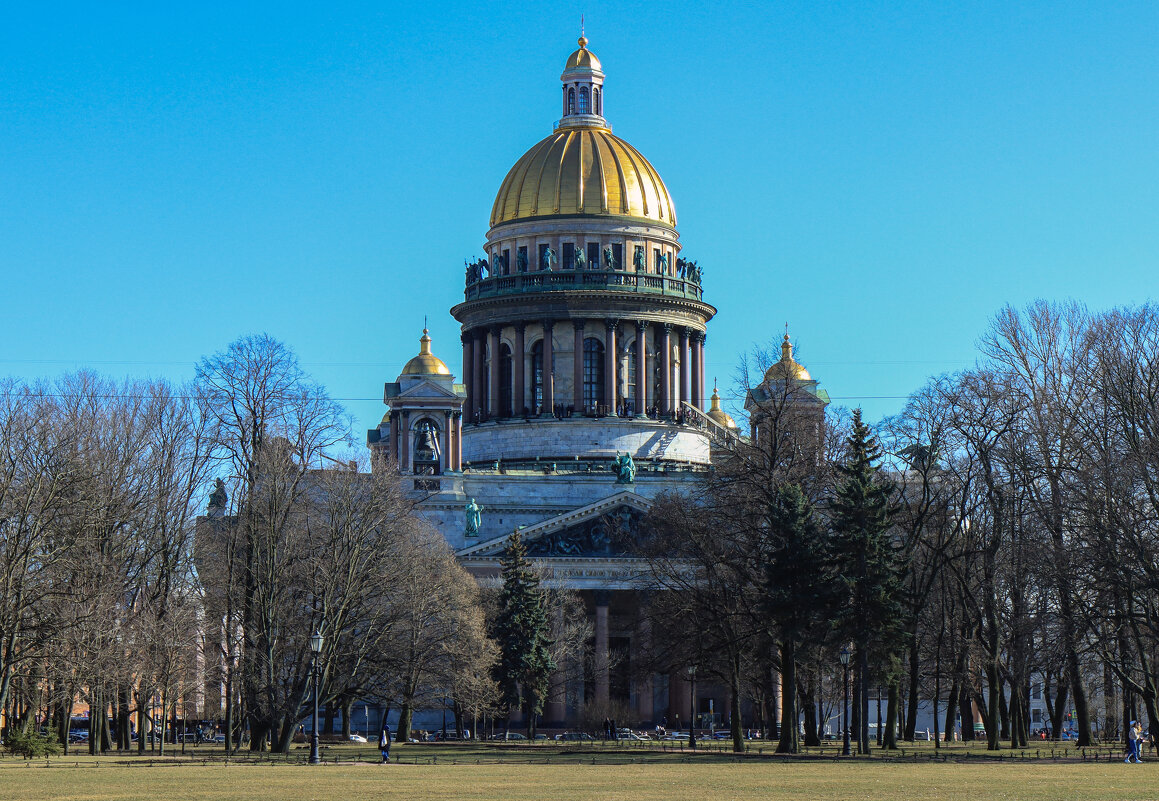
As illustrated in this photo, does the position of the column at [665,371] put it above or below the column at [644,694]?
above

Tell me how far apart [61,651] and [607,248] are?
63705 millimetres

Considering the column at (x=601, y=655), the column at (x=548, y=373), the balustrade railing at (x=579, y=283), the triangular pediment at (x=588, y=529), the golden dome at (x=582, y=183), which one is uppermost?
the golden dome at (x=582, y=183)

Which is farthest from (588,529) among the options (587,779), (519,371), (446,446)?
(587,779)

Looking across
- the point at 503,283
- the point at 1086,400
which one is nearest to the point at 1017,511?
the point at 1086,400

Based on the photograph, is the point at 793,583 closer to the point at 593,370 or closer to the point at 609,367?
the point at 609,367

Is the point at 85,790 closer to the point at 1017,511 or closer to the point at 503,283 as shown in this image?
the point at 1017,511

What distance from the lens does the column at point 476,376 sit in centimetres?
11894

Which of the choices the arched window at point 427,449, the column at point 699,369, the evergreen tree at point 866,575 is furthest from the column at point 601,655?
the evergreen tree at point 866,575

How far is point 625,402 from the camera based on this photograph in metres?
117

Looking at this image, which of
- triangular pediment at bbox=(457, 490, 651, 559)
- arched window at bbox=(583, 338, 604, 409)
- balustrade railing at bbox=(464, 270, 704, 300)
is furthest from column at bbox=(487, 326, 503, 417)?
triangular pediment at bbox=(457, 490, 651, 559)

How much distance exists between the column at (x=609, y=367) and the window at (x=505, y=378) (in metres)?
6.57

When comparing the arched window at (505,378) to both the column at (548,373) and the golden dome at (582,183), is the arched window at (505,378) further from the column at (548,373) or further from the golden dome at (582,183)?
the golden dome at (582,183)

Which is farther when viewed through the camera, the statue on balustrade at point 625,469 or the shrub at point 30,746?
the statue on balustrade at point 625,469

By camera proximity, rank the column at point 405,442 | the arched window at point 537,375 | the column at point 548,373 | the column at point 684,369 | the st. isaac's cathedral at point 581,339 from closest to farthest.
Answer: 1. the column at point 405,442
2. the st. isaac's cathedral at point 581,339
3. the column at point 548,373
4. the arched window at point 537,375
5. the column at point 684,369
